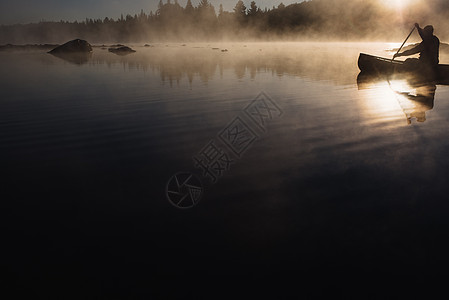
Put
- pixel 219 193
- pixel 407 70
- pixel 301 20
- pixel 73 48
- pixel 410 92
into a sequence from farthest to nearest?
pixel 301 20
pixel 73 48
pixel 407 70
pixel 410 92
pixel 219 193

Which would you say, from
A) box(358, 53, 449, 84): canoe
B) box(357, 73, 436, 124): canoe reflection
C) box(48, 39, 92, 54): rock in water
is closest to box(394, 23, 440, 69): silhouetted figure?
box(358, 53, 449, 84): canoe

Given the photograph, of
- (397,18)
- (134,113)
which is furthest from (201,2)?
(134,113)

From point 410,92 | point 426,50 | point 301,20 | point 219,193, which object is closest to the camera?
point 219,193

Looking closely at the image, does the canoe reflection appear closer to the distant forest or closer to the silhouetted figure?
the silhouetted figure

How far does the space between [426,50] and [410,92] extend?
4.78 meters

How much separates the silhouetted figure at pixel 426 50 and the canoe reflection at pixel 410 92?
1.27m

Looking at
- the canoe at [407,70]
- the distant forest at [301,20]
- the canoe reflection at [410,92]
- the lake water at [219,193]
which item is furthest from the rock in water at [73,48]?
the distant forest at [301,20]

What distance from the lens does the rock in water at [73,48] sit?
62.7 m

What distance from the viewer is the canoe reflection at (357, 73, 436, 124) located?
11.6m

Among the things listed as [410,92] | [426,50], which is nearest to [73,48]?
[426,50]

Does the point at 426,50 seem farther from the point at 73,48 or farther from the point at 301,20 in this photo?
the point at 301,20

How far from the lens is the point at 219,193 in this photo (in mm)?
5480

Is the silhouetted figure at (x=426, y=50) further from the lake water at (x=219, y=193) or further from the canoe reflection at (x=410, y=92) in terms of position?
the lake water at (x=219, y=193)

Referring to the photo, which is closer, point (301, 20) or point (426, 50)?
point (426, 50)
